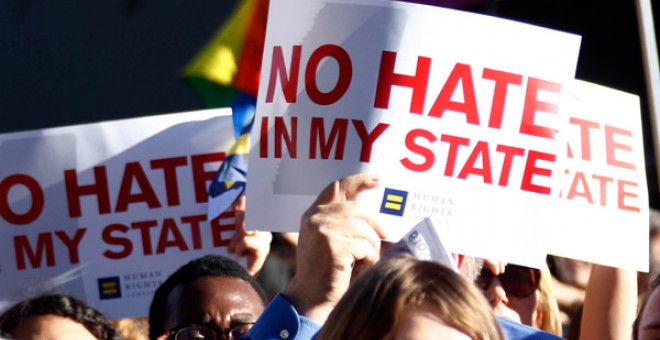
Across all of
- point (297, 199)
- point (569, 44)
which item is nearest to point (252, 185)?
point (297, 199)

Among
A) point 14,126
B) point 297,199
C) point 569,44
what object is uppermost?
point 569,44

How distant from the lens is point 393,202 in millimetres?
3254

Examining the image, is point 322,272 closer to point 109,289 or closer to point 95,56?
point 109,289

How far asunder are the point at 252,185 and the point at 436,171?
0.45 metres

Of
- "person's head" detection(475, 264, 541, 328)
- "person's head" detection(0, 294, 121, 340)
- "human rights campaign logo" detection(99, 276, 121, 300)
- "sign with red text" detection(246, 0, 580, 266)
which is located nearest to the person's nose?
"person's head" detection(475, 264, 541, 328)

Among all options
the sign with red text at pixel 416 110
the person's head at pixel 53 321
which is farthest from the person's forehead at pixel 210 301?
the person's head at pixel 53 321

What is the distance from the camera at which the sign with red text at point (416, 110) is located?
3.34 meters

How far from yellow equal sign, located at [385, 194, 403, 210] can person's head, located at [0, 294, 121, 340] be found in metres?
0.97

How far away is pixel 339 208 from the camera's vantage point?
273cm

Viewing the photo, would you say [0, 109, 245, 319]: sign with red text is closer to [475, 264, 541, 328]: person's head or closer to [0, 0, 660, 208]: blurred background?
[475, 264, 541, 328]: person's head

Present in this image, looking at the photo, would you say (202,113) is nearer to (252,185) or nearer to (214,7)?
(252,185)

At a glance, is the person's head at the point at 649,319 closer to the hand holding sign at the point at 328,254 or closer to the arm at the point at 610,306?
the hand holding sign at the point at 328,254

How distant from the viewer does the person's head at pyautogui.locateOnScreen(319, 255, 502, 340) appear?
2.09 metres

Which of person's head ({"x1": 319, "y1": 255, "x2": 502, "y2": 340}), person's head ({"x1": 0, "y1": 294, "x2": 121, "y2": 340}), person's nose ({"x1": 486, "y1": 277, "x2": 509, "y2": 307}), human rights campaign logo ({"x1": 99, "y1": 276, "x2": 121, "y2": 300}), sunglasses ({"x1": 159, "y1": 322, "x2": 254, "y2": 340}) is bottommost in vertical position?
human rights campaign logo ({"x1": 99, "y1": 276, "x2": 121, "y2": 300})
